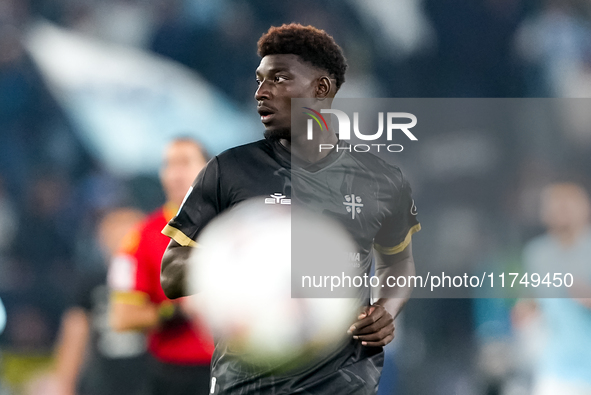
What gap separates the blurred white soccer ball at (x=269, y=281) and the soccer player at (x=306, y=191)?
0.04 metres

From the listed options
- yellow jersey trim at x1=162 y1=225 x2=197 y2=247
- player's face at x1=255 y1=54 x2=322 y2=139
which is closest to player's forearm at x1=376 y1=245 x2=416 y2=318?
player's face at x1=255 y1=54 x2=322 y2=139

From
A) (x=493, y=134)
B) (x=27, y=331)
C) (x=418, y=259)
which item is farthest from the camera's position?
(x=27, y=331)

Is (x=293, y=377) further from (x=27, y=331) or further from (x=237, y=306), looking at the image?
(x=27, y=331)

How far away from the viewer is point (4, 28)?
4203 mm

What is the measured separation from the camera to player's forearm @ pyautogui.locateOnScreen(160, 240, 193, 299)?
1609mm

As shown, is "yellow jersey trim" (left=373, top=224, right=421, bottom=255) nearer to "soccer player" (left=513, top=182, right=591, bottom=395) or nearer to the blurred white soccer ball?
the blurred white soccer ball

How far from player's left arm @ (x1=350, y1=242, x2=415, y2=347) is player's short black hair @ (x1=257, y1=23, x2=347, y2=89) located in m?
0.73

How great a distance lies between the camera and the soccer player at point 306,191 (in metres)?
1.65

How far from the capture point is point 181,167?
10.8 ft

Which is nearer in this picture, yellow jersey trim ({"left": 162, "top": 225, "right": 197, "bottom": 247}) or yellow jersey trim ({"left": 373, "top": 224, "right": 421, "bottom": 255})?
yellow jersey trim ({"left": 162, "top": 225, "right": 197, "bottom": 247})

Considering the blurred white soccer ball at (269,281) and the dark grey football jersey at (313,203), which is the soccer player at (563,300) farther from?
the blurred white soccer ball at (269,281)

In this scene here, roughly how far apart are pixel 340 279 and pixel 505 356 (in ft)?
7.60

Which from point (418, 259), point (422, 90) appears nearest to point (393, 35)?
point (422, 90)

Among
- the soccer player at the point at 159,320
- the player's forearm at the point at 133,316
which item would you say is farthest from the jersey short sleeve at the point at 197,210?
the player's forearm at the point at 133,316
